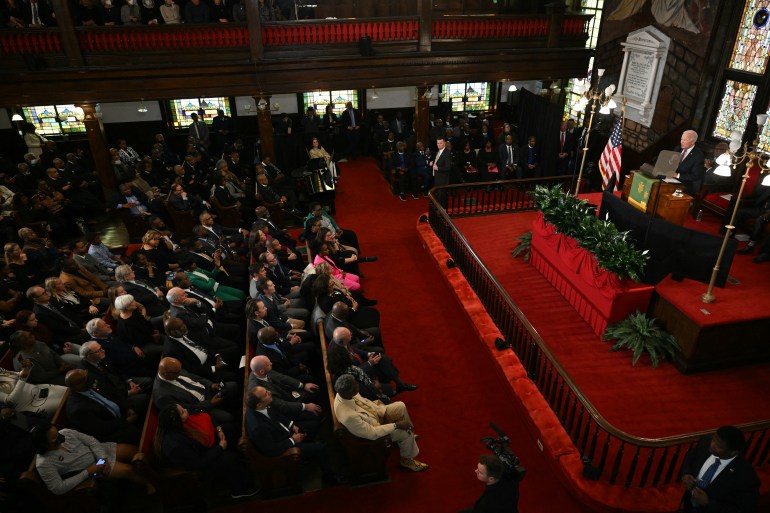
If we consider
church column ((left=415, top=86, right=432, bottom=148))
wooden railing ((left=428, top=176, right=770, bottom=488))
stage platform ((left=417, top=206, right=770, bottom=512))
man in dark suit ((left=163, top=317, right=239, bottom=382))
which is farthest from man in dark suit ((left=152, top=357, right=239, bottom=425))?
church column ((left=415, top=86, right=432, bottom=148))

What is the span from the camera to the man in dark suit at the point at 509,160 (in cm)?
1210

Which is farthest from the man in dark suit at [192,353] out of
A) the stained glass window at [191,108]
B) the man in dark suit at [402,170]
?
the stained glass window at [191,108]

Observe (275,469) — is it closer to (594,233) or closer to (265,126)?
(594,233)

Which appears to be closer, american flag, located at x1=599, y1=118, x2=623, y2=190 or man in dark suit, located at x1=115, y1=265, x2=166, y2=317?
man in dark suit, located at x1=115, y1=265, x2=166, y2=317

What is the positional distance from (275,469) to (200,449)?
Answer: 2.30 feet

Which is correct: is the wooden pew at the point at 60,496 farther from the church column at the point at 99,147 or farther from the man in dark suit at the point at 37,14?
the man in dark suit at the point at 37,14

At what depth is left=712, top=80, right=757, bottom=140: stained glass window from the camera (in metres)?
9.10

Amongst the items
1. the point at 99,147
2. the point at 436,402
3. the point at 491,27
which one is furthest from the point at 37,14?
Result: the point at 436,402

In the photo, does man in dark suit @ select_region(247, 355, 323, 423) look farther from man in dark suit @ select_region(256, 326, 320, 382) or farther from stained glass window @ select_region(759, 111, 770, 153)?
stained glass window @ select_region(759, 111, 770, 153)

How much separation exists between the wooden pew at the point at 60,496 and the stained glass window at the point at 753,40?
11523mm

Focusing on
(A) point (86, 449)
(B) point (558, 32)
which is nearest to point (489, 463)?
(A) point (86, 449)

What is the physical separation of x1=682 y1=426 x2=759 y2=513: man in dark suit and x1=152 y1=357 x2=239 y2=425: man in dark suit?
422 cm

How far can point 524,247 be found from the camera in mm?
8461

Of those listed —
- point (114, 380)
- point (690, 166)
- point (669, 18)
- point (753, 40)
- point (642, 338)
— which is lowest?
point (642, 338)
